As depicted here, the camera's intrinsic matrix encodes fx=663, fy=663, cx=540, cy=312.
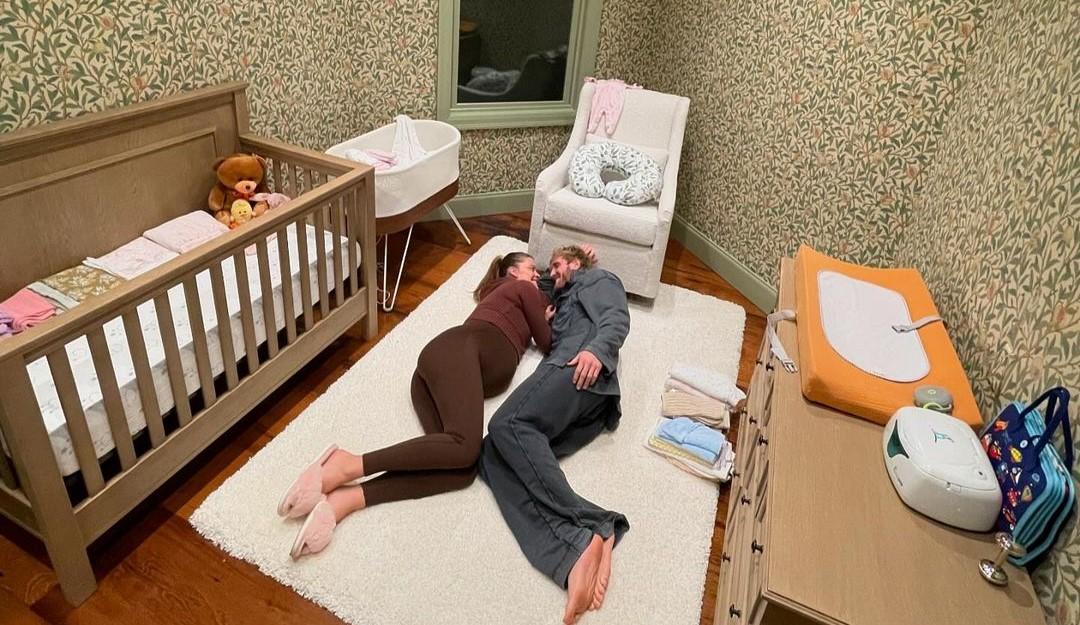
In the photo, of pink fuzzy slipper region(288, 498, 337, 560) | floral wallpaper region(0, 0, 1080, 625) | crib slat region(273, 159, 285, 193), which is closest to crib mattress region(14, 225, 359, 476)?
crib slat region(273, 159, 285, 193)

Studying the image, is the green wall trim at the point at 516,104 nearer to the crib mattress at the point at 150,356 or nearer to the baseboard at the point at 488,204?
the baseboard at the point at 488,204

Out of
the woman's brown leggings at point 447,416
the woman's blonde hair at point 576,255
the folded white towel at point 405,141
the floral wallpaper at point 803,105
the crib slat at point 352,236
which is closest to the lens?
the floral wallpaper at point 803,105

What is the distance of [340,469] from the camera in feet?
6.08

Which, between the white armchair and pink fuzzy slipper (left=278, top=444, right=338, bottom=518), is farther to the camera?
the white armchair

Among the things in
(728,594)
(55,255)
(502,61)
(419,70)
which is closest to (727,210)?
(502,61)

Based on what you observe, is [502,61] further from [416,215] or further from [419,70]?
[416,215]

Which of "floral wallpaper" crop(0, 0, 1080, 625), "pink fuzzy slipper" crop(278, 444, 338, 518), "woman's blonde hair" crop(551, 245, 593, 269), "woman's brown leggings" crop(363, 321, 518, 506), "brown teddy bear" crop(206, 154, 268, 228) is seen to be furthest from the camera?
"woman's blonde hair" crop(551, 245, 593, 269)

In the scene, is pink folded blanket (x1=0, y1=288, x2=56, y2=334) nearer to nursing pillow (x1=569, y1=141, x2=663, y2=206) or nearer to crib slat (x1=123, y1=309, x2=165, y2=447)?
crib slat (x1=123, y1=309, x2=165, y2=447)

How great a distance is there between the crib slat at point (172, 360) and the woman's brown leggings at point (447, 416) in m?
0.51

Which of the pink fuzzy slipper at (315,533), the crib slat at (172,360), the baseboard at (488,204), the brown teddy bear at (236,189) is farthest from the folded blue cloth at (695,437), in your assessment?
the baseboard at (488,204)

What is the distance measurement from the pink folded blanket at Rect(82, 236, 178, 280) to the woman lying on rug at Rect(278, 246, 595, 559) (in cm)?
92

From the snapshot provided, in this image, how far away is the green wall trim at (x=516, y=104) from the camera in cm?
338

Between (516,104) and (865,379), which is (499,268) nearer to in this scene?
(865,379)

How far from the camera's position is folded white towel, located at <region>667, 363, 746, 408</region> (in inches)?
93.9
